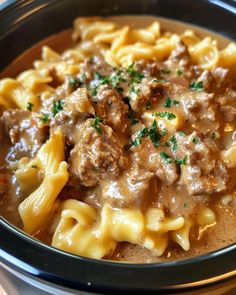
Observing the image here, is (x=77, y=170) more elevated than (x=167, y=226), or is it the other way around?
(x=77, y=170)

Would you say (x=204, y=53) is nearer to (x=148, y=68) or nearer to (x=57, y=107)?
(x=148, y=68)

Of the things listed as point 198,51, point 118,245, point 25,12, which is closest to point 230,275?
point 118,245

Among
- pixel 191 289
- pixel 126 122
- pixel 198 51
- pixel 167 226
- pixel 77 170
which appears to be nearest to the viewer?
pixel 191 289

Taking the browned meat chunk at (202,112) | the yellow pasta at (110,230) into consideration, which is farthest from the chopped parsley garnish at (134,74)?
the yellow pasta at (110,230)

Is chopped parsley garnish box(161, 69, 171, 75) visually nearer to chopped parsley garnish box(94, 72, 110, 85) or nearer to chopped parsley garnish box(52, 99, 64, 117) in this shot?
chopped parsley garnish box(94, 72, 110, 85)

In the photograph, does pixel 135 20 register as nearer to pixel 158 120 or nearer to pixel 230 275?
pixel 158 120

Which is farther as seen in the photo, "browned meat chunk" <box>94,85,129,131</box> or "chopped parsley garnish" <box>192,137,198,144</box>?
"browned meat chunk" <box>94,85,129,131</box>

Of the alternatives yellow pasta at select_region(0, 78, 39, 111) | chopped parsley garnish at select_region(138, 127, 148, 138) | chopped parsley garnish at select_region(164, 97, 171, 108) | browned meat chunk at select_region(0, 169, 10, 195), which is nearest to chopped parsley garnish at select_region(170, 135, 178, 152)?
chopped parsley garnish at select_region(138, 127, 148, 138)

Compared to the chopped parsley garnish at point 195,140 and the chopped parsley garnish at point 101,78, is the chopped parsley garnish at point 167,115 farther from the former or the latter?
the chopped parsley garnish at point 101,78
